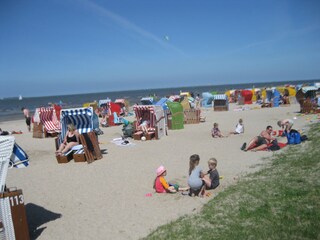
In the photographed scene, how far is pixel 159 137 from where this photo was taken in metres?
15.3

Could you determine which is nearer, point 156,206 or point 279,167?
point 156,206

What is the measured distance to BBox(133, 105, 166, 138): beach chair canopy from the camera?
597 inches

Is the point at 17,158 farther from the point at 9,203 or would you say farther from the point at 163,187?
the point at 163,187

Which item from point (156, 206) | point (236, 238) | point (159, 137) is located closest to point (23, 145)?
point (159, 137)

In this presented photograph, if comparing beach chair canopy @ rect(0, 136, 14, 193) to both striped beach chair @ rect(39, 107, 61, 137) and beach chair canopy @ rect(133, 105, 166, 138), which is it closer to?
beach chair canopy @ rect(133, 105, 166, 138)

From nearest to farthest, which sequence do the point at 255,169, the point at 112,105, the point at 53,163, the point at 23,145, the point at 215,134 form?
1. the point at 255,169
2. the point at 53,163
3. the point at 215,134
4. the point at 23,145
5. the point at 112,105

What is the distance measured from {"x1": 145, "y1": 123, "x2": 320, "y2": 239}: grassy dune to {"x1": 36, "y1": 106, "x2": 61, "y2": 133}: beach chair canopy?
45.6 feet

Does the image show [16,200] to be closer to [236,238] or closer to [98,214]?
[98,214]

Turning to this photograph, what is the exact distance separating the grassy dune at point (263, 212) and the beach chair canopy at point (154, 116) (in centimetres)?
823

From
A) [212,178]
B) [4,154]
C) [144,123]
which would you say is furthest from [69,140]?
[4,154]

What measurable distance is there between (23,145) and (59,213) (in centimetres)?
1055

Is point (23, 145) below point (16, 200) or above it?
below

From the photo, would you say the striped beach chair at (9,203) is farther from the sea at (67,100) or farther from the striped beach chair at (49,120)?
the sea at (67,100)

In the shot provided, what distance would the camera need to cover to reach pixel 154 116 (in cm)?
1526
